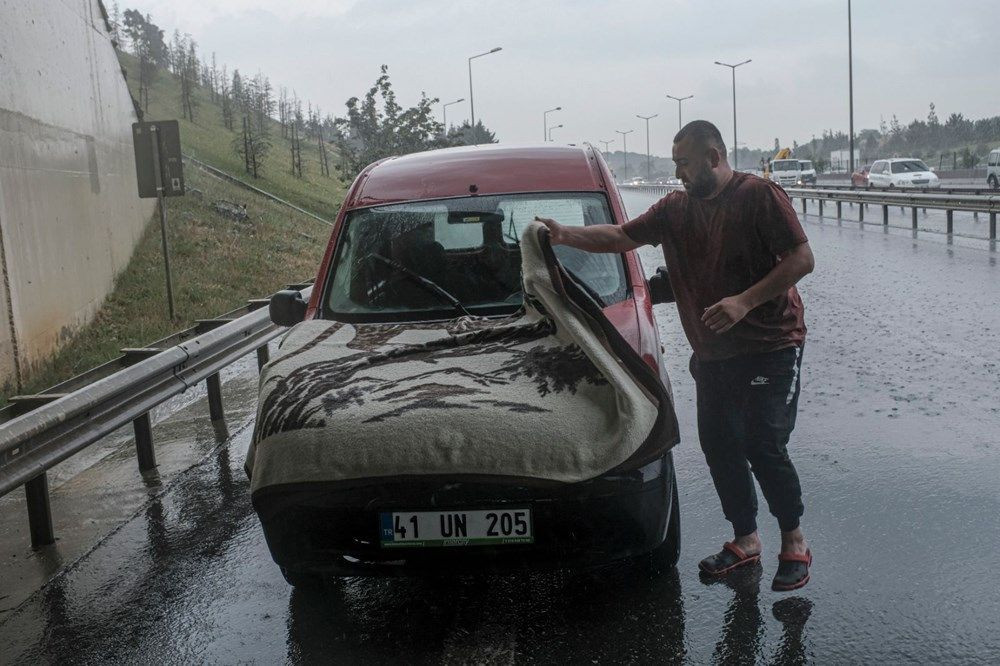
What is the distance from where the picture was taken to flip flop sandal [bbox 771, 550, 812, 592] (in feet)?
13.7

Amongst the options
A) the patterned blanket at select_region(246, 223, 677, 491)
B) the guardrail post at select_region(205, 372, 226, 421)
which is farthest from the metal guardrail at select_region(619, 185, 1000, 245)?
A: the patterned blanket at select_region(246, 223, 677, 491)

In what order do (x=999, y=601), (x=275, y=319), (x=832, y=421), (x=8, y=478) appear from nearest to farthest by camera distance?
(x=999, y=601) < (x=8, y=478) < (x=275, y=319) < (x=832, y=421)

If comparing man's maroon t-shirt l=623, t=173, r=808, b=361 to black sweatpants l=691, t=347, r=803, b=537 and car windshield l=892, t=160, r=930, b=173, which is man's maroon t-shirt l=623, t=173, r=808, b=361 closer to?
black sweatpants l=691, t=347, r=803, b=537

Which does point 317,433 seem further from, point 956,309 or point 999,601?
point 956,309

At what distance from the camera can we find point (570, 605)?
161 inches

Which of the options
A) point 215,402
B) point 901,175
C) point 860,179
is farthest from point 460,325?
point 860,179

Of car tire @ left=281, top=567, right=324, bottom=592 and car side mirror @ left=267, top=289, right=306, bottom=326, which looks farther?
car side mirror @ left=267, top=289, right=306, bottom=326

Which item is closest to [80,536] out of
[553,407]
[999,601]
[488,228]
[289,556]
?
[289,556]

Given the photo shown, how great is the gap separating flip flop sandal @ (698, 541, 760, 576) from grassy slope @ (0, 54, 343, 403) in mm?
7284

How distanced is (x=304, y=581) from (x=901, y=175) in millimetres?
40807

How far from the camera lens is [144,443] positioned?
667cm

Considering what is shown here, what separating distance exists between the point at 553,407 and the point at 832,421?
394cm

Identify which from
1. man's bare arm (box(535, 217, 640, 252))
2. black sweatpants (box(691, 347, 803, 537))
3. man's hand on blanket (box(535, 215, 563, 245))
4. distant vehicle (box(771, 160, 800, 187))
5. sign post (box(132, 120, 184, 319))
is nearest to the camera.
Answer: black sweatpants (box(691, 347, 803, 537))

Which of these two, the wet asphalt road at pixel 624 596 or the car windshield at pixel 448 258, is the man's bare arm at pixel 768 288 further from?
the wet asphalt road at pixel 624 596
